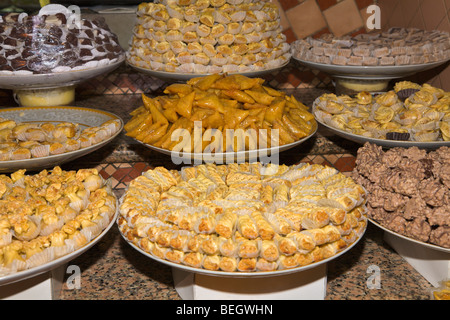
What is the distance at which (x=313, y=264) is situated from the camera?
994mm

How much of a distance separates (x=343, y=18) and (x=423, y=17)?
0.40 m

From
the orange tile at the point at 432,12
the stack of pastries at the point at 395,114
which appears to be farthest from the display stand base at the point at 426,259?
the orange tile at the point at 432,12

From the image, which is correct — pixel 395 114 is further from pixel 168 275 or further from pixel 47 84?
pixel 47 84

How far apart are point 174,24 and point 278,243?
3.37 ft

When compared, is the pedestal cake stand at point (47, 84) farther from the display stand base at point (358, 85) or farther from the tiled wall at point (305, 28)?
the display stand base at point (358, 85)

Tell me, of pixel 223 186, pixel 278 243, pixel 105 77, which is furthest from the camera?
pixel 105 77

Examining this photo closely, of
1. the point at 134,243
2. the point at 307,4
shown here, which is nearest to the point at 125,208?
the point at 134,243

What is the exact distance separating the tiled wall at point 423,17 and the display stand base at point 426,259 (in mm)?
894

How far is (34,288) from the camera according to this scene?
1103mm

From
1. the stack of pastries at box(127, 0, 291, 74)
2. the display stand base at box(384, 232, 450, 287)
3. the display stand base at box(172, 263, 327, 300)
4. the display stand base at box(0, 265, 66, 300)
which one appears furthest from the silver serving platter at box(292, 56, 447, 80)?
the display stand base at box(0, 265, 66, 300)

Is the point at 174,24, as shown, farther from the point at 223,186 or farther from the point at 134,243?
the point at 134,243

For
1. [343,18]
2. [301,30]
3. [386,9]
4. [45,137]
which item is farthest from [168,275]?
[386,9]

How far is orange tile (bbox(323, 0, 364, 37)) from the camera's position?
2408 mm

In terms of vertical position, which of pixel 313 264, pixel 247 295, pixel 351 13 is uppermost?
pixel 351 13
